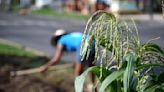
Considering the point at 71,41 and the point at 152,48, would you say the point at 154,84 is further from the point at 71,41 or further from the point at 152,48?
the point at 71,41

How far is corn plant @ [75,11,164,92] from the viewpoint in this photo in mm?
2918

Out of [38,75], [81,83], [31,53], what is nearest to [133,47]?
[81,83]

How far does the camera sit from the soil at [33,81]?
31.7ft

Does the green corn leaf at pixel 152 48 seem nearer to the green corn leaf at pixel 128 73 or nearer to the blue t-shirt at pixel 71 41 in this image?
the green corn leaf at pixel 128 73

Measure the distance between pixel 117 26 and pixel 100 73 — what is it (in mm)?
316

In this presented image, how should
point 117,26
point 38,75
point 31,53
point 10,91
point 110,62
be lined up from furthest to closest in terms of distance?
point 31,53 → point 38,75 → point 10,91 → point 110,62 → point 117,26

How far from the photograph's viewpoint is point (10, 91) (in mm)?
9625

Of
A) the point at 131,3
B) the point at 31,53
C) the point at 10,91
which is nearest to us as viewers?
the point at 10,91

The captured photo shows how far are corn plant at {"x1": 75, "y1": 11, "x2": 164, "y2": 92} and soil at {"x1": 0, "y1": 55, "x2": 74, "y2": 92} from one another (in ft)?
20.9

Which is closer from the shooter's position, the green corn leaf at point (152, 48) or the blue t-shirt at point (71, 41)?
the green corn leaf at point (152, 48)

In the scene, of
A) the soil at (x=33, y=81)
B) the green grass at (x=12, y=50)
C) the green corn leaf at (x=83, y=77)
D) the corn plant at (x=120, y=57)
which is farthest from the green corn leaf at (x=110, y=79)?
the green grass at (x=12, y=50)

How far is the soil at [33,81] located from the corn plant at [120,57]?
20.9 feet

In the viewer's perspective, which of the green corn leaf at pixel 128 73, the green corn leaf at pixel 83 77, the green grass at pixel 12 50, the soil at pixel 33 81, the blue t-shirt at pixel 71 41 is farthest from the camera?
the green grass at pixel 12 50

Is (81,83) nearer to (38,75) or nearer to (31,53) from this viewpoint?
(38,75)
